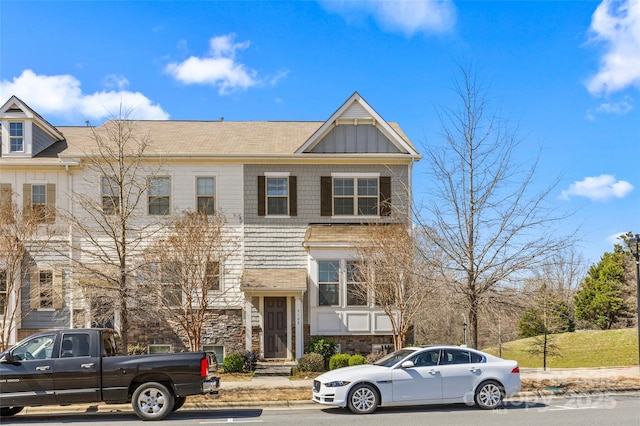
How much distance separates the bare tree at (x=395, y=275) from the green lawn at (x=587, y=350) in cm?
1596

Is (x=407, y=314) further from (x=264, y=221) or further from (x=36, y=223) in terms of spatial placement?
(x=36, y=223)

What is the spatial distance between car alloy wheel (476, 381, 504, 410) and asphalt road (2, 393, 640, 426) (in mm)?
198

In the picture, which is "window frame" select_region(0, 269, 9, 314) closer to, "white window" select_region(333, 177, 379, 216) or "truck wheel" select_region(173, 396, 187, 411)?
"truck wheel" select_region(173, 396, 187, 411)

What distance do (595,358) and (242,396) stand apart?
79.2ft

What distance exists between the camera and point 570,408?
12.8m

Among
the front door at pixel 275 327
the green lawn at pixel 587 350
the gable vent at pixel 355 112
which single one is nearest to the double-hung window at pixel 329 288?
the front door at pixel 275 327

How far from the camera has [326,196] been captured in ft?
72.3

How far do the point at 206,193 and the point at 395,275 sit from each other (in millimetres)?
7769

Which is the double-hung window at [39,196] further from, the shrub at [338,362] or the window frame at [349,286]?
the shrub at [338,362]

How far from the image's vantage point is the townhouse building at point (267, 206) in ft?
69.1

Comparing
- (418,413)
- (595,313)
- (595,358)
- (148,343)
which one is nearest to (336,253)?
(148,343)

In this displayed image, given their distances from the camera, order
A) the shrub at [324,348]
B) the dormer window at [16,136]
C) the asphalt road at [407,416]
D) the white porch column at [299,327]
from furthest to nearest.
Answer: the dormer window at [16,136] < the white porch column at [299,327] < the shrub at [324,348] < the asphalt road at [407,416]

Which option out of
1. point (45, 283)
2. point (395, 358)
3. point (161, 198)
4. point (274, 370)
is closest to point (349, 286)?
point (274, 370)

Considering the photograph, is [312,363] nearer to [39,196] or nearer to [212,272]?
[212,272]
